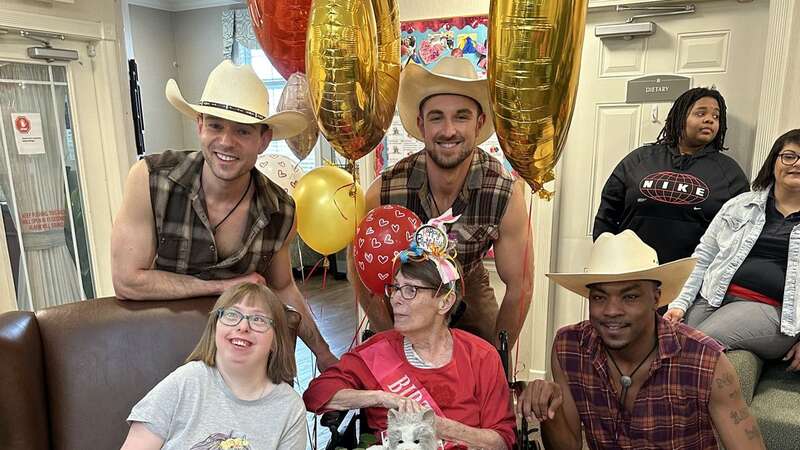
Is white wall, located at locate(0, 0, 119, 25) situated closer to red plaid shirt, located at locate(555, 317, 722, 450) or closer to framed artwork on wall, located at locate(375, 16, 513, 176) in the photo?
framed artwork on wall, located at locate(375, 16, 513, 176)

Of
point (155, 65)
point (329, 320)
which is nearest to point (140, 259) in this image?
point (329, 320)

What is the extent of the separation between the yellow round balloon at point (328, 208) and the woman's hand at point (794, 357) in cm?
184

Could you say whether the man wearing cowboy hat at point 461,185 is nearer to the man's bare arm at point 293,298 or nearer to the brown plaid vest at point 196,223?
the man's bare arm at point 293,298

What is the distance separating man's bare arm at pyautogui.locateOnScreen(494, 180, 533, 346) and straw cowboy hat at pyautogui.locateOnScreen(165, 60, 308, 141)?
80 cm

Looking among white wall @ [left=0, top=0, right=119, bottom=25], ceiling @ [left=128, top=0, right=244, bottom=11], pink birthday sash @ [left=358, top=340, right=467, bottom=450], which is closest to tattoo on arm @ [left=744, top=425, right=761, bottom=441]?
pink birthday sash @ [left=358, top=340, right=467, bottom=450]

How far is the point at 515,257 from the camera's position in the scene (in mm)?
1921

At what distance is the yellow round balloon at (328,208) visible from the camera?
5.84 feet

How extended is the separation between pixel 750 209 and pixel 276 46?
6.84 feet

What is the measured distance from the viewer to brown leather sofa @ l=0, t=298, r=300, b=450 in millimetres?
1489

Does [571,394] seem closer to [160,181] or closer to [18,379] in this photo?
[160,181]

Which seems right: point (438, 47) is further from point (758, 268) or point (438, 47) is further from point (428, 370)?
point (428, 370)

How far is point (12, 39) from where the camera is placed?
2.94m

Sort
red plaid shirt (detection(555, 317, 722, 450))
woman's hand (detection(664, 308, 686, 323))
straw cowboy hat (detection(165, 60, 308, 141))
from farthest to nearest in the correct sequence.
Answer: woman's hand (detection(664, 308, 686, 323)) → straw cowboy hat (detection(165, 60, 308, 141)) → red plaid shirt (detection(555, 317, 722, 450))

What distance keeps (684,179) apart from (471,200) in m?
1.34
